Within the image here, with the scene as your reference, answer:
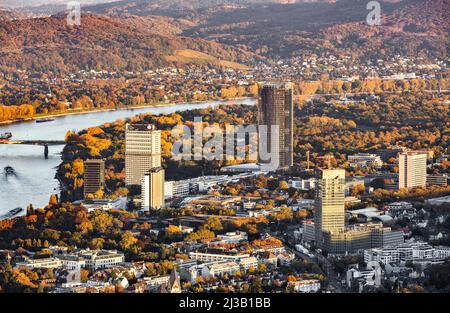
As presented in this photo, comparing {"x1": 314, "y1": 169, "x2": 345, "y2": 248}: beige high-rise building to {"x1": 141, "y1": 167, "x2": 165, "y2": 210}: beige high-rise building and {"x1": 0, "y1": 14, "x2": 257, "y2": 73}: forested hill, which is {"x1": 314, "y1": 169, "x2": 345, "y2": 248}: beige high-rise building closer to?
{"x1": 141, "y1": 167, "x2": 165, "y2": 210}: beige high-rise building

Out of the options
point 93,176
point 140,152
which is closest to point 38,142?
point 140,152

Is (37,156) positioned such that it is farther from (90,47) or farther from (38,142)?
(90,47)

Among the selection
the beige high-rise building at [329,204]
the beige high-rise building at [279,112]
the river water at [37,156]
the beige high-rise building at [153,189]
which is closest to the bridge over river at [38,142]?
the river water at [37,156]

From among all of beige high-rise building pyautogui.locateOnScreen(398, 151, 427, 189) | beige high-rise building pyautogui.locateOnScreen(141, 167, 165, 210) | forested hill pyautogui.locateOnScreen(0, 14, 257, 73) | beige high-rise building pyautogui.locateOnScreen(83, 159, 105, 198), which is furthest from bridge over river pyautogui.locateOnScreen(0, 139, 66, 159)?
forested hill pyautogui.locateOnScreen(0, 14, 257, 73)

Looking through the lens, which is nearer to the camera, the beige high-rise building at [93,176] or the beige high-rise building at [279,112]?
the beige high-rise building at [93,176]

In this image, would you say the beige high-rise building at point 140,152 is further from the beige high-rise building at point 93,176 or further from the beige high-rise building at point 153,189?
the beige high-rise building at point 153,189

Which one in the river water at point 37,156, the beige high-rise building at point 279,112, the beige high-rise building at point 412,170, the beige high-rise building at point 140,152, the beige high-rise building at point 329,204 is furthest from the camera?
the beige high-rise building at point 279,112

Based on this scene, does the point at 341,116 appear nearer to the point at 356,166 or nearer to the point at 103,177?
the point at 356,166
